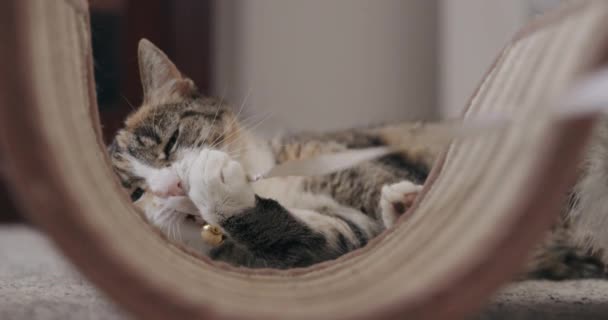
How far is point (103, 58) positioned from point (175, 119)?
145 cm

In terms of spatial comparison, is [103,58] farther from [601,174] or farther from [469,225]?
[469,225]

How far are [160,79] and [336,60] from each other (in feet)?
3.83

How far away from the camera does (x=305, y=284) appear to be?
1.90 ft

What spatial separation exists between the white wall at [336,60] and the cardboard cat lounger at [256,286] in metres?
1.65

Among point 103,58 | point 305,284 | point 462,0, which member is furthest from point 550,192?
point 103,58

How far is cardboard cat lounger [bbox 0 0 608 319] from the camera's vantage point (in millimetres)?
392

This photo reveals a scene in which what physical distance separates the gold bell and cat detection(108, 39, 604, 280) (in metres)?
0.02

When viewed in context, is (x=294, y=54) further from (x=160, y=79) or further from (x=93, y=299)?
(x=93, y=299)

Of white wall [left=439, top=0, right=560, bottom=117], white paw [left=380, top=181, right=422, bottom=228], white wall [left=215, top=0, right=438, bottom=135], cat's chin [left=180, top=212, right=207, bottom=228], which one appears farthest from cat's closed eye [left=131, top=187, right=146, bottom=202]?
white wall [left=215, top=0, right=438, bottom=135]

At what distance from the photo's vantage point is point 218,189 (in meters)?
0.86

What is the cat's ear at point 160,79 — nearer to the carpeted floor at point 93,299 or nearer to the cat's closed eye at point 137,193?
the cat's closed eye at point 137,193

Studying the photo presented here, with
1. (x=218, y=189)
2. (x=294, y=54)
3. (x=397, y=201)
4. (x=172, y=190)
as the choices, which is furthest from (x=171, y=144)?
(x=294, y=54)

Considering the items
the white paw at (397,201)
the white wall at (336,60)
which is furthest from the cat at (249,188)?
the white wall at (336,60)

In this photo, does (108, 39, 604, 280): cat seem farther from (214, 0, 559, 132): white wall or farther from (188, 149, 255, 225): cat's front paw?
(214, 0, 559, 132): white wall
